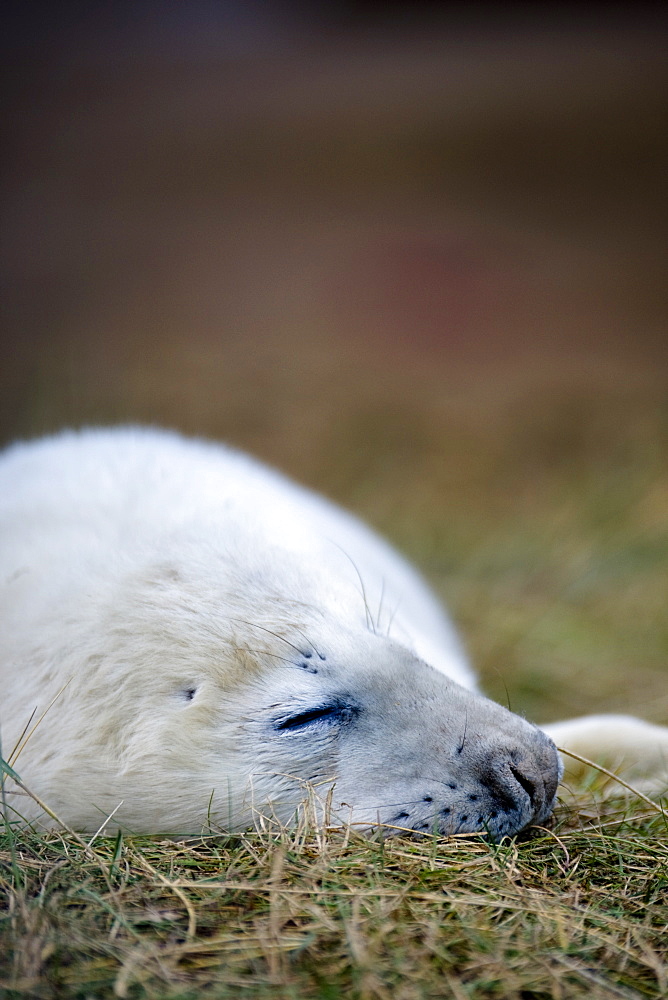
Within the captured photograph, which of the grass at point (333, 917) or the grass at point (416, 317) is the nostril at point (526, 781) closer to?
the grass at point (333, 917)

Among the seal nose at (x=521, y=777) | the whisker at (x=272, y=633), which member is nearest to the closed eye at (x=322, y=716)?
the whisker at (x=272, y=633)

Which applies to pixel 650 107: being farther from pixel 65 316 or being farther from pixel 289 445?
pixel 65 316

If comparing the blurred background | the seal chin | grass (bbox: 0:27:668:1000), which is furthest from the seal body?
the blurred background

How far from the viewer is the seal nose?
60.4 inches

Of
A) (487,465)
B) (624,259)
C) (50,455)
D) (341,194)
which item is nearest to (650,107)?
(624,259)

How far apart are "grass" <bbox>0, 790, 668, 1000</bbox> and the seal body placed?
0.26ft

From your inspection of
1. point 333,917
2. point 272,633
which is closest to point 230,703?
point 272,633

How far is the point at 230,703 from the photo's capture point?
162 cm

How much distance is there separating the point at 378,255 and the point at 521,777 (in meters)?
5.32

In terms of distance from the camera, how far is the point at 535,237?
20.6 feet

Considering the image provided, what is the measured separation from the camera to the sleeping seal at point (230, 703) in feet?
5.13

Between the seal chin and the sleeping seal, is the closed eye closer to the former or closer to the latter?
the sleeping seal

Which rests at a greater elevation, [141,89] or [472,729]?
[141,89]

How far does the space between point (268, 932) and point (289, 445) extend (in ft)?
13.8
